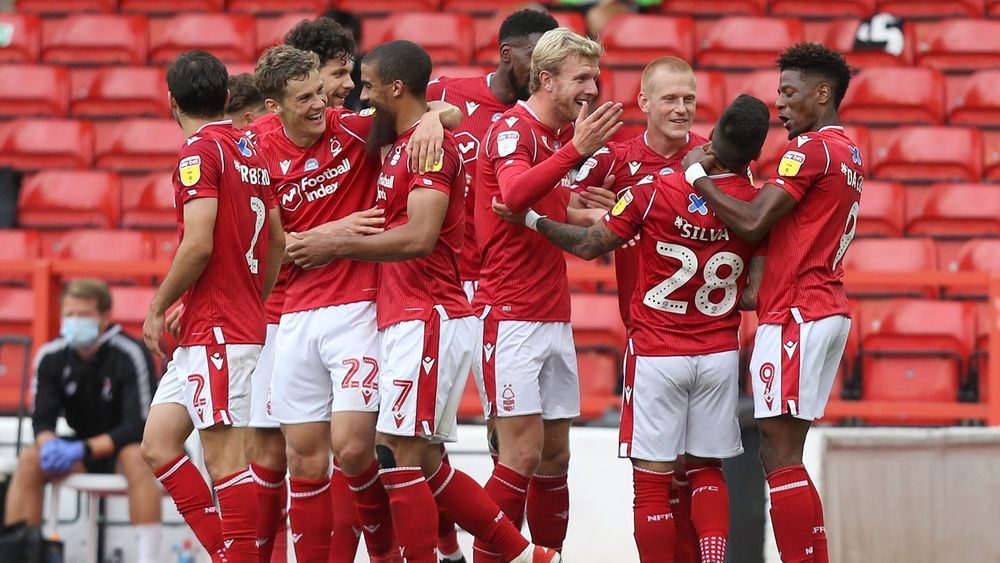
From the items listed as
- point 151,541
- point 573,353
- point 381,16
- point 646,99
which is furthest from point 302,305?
point 381,16

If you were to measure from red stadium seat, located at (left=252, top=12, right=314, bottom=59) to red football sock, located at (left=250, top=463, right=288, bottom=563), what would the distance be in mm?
6383

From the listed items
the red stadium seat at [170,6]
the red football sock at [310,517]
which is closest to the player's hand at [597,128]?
the red football sock at [310,517]

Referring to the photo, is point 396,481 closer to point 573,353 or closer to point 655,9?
point 573,353

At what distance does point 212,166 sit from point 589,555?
3.48 m

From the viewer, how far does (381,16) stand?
41.2 feet

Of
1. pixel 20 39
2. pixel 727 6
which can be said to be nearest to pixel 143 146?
pixel 20 39

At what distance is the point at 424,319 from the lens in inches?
227

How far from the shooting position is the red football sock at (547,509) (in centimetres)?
652

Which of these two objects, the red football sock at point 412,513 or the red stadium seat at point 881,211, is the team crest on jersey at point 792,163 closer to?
the red football sock at point 412,513

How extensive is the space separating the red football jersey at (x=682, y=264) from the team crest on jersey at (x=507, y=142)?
0.53m

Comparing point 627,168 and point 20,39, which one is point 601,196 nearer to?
point 627,168

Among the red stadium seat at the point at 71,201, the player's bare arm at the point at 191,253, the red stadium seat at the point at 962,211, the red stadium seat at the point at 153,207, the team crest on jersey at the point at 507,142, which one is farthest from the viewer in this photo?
the red stadium seat at the point at 71,201

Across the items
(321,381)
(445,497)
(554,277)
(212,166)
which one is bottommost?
(445,497)

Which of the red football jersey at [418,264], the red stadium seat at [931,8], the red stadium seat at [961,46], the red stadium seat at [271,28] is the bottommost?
the red football jersey at [418,264]
